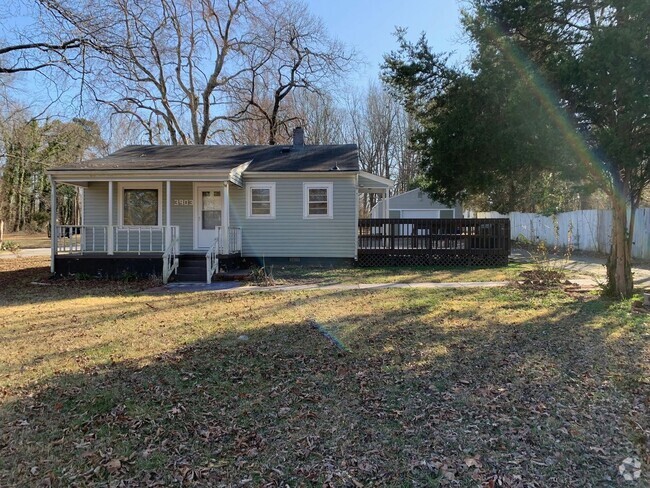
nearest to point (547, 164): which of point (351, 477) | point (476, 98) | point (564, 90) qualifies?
point (564, 90)

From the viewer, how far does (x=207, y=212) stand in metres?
13.3

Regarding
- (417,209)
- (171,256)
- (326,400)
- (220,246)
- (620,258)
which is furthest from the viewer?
(417,209)

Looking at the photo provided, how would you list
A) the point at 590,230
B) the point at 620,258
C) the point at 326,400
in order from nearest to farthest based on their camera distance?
1. the point at 326,400
2. the point at 620,258
3. the point at 590,230

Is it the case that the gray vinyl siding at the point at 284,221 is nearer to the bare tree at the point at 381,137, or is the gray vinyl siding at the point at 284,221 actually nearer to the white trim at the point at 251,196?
the white trim at the point at 251,196

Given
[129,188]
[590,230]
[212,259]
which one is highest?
[129,188]

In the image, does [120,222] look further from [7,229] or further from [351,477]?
[7,229]

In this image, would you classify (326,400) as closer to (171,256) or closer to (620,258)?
(620,258)

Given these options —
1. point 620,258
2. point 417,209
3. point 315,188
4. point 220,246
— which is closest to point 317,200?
point 315,188

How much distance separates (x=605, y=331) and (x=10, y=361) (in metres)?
7.06

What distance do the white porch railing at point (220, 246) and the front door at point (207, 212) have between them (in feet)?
2.55

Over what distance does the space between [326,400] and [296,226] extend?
32.5 feet

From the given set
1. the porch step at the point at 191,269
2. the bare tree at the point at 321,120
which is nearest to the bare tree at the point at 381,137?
the bare tree at the point at 321,120

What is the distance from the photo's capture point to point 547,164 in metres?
7.23

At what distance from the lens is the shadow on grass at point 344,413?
106 inches
